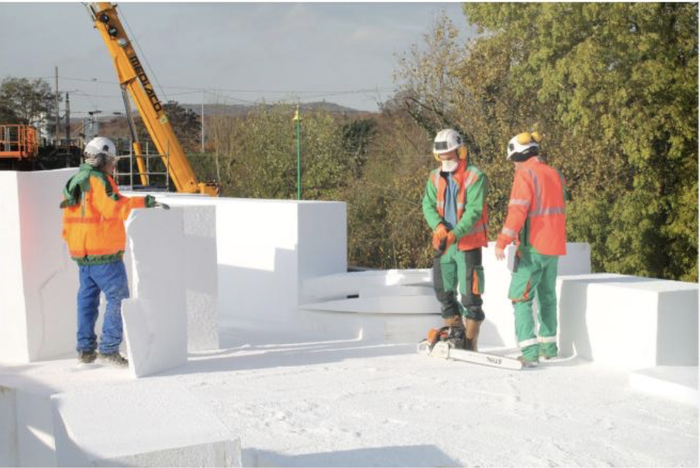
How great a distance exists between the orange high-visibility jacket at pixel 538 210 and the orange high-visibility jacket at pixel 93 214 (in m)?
2.56

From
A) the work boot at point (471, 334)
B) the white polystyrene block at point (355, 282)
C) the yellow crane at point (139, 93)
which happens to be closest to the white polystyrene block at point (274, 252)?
the white polystyrene block at point (355, 282)

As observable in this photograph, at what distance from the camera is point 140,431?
3.30m

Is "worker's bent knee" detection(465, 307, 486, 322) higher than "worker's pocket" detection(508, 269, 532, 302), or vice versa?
"worker's pocket" detection(508, 269, 532, 302)

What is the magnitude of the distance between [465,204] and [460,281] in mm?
554

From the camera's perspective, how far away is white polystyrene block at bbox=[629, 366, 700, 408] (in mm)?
5234

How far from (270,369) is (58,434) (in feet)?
8.72

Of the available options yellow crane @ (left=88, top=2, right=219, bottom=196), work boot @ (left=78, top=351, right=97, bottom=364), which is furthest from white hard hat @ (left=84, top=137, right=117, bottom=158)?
yellow crane @ (left=88, top=2, right=219, bottom=196)

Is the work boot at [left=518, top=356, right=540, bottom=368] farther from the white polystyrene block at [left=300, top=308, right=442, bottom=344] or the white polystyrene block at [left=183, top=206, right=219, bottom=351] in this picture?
the white polystyrene block at [left=183, top=206, right=219, bottom=351]

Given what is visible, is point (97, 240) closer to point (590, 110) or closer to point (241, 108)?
point (590, 110)

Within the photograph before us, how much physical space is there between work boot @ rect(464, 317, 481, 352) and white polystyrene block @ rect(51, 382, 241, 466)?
3144 mm

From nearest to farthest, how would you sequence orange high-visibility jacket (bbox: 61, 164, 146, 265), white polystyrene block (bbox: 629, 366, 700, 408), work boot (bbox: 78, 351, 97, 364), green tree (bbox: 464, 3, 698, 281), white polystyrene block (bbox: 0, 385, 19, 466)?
1. white polystyrene block (bbox: 0, 385, 19, 466)
2. white polystyrene block (bbox: 629, 366, 700, 408)
3. orange high-visibility jacket (bbox: 61, 164, 146, 265)
4. work boot (bbox: 78, 351, 97, 364)
5. green tree (bbox: 464, 3, 698, 281)

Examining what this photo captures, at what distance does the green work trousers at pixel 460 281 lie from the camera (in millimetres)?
6465

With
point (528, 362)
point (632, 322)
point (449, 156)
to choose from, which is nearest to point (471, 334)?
→ point (528, 362)

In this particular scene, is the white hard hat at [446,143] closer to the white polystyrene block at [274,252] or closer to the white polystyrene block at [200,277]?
the white polystyrene block at [274,252]
